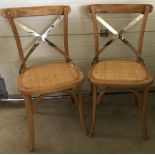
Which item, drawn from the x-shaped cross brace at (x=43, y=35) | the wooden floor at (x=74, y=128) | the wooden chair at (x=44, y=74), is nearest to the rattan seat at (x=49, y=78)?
the wooden chair at (x=44, y=74)

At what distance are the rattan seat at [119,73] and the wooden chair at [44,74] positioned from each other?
13 centimetres

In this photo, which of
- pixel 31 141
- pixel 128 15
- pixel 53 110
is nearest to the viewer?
pixel 31 141

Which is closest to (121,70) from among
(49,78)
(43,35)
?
(49,78)

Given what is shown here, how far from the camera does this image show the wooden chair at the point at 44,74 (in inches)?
66.6

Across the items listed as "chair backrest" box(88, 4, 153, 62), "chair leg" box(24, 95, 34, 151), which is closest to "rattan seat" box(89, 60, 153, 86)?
"chair backrest" box(88, 4, 153, 62)

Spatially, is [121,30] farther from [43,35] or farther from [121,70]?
[43,35]

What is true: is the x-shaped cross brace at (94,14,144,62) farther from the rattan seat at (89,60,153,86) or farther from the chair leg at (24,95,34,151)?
the chair leg at (24,95,34,151)

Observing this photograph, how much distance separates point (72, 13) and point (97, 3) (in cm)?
21

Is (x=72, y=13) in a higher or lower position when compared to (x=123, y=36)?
higher

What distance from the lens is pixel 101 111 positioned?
7.25 feet

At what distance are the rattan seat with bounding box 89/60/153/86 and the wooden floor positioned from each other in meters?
0.45

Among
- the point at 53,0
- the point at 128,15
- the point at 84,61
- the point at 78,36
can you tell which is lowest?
the point at 84,61

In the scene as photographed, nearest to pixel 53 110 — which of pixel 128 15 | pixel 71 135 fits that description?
pixel 71 135

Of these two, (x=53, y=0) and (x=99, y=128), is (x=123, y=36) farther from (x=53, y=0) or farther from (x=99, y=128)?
(x=99, y=128)
